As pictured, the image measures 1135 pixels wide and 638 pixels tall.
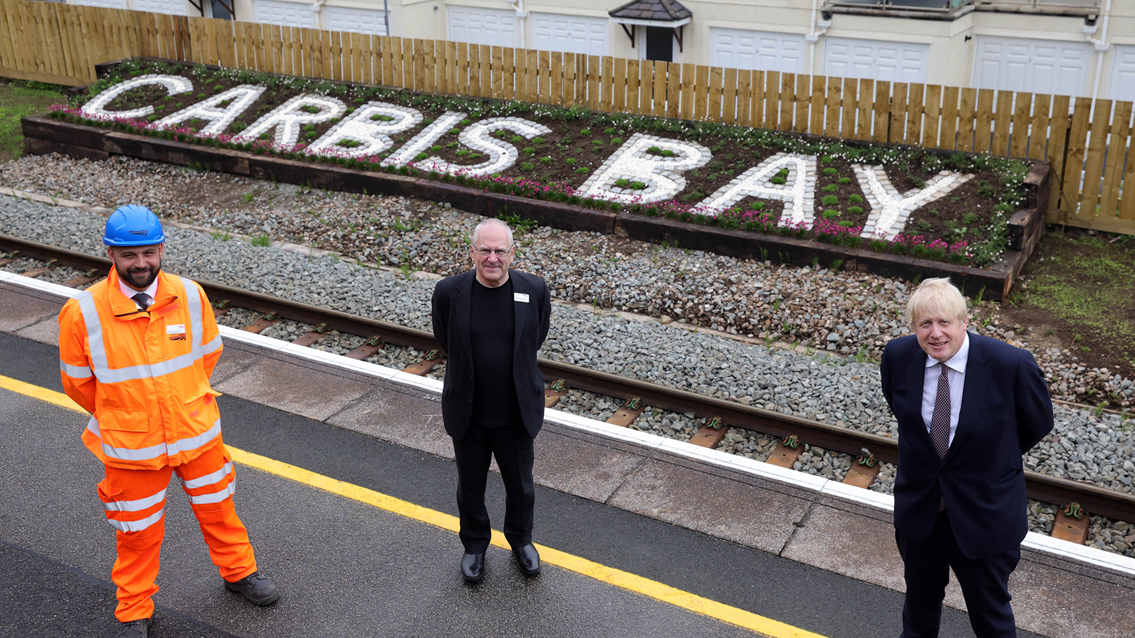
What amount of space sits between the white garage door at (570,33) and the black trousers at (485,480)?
60.7 feet

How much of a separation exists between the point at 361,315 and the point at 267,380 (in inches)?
63.0

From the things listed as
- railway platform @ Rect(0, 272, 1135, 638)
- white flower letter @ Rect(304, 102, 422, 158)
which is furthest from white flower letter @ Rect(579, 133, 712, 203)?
railway platform @ Rect(0, 272, 1135, 638)

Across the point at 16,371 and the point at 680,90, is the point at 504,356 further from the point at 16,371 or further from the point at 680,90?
the point at 680,90

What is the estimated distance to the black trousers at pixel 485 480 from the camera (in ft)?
16.5

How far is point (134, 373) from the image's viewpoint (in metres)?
4.45

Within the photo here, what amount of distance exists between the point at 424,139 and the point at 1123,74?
1360 cm

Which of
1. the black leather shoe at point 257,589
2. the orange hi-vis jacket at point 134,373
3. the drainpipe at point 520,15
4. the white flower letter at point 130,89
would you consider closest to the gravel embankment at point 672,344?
the black leather shoe at point 257,589

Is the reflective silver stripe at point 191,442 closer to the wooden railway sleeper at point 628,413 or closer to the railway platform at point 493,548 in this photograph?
the railway platform at point 493,548

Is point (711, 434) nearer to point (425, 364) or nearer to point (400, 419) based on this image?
point (400, 419)

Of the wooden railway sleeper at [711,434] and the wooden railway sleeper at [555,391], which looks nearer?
the wooden railway sleeper at [711,434]

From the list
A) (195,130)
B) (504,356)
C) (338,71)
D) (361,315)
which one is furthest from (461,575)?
(338,71)

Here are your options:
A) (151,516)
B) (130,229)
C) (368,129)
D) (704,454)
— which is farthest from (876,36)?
(151,516)

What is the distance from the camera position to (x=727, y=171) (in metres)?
12.6

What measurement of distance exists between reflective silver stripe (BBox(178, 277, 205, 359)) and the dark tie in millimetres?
3414
